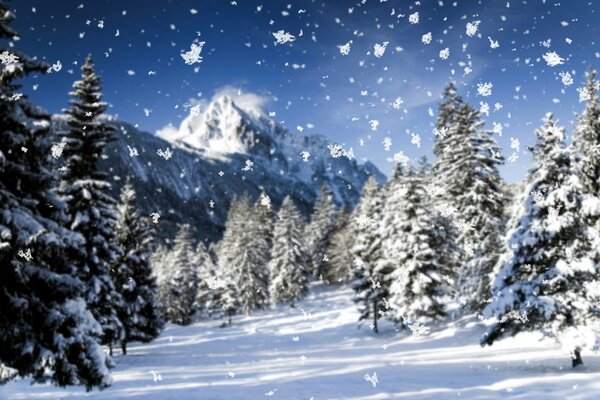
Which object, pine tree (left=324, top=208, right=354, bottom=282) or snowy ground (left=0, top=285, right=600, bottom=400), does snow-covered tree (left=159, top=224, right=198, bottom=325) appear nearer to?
pine tree (left=324, top=208, right=354, bottom=282)

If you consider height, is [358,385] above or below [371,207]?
below

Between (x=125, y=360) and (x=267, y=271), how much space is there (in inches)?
1474

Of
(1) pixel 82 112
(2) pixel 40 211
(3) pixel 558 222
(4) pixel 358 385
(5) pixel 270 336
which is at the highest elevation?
(1) pixel 82 112

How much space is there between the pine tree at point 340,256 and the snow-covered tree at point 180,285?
20.9 m

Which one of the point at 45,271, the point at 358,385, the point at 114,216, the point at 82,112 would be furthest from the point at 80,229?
the point at 358,385

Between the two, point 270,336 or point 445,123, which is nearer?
point 445,123

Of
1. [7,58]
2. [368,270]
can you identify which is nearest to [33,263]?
[7,58]

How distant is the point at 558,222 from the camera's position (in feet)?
53.2

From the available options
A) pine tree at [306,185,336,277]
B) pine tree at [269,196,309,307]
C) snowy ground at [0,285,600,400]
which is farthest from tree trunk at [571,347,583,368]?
pine tree at [306,185,336,277]

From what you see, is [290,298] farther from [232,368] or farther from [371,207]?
[232,368]

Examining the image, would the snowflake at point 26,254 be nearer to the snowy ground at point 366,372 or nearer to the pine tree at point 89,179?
the snowy ground at point 366,372

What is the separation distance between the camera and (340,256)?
68438mm

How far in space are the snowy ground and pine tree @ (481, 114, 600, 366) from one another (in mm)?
1640

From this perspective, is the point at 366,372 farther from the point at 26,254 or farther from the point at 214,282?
the point at 214,282
